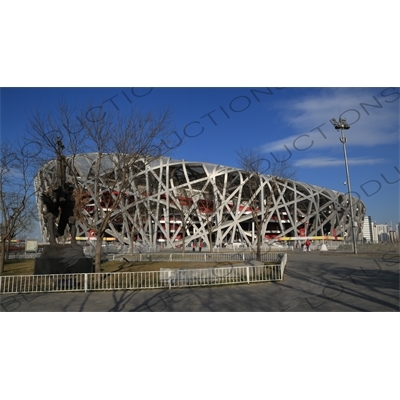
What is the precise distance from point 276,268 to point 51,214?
30.8 feet

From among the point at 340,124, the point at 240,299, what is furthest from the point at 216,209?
the point at 240,299

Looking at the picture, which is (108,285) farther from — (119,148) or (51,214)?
(119,148)

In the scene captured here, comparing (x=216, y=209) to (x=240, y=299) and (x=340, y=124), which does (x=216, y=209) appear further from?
(x=240, y=299)

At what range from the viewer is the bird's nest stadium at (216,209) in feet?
138

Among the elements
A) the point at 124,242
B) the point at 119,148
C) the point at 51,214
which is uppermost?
the point at 119,148

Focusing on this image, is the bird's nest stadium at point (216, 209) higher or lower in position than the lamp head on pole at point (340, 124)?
lower

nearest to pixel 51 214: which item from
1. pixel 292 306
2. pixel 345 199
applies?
pixel 292 306

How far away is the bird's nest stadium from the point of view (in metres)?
42.0

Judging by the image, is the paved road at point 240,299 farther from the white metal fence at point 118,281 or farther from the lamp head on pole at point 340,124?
the lamp head on pole at point 340,124

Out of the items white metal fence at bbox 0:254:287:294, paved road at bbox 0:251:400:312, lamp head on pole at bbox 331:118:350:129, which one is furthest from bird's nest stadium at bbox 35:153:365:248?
paved road at bbox 0:251:400:312

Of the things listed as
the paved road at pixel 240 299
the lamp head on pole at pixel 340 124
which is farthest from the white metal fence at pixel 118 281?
the lamp head on pole at pixel 340 124

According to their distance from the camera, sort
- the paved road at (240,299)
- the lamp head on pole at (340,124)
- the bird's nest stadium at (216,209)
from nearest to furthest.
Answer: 1. the paved road at (240,299)
2. the lamp head on pole at (340,124)
3. the bird's nest stadium at (216,209)

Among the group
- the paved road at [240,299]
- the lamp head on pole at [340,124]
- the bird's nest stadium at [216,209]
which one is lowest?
the paved road at [240,299]

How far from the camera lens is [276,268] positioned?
37.1ft
